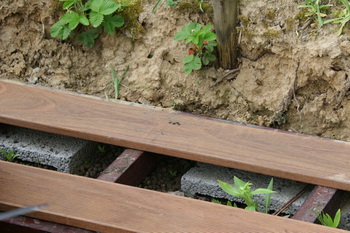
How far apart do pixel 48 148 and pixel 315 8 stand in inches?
50.8

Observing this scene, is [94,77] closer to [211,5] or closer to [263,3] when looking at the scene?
[211,5]

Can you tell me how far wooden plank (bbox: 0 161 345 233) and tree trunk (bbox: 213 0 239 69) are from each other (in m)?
0.91

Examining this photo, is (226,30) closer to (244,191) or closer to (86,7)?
(86,7)

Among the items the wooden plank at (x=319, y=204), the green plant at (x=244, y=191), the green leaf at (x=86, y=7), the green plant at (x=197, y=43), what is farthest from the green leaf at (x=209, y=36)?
the wooden plank at (x=319, y=204)

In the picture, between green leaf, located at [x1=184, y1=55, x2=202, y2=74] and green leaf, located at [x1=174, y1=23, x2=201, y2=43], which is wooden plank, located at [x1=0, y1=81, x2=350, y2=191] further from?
green leaf, located at [x1=174, y1=23, x2=201, y2=43]

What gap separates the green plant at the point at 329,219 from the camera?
6.91 feet

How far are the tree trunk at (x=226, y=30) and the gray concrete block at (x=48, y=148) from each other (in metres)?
0.71


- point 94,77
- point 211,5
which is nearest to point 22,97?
point 94,77

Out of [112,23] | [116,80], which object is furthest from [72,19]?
[116,80]

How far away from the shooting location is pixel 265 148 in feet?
7.93

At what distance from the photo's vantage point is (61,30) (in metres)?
3.01

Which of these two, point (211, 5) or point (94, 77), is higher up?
point (211, 5)

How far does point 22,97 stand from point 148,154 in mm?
663

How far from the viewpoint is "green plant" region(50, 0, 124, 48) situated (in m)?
2.93
